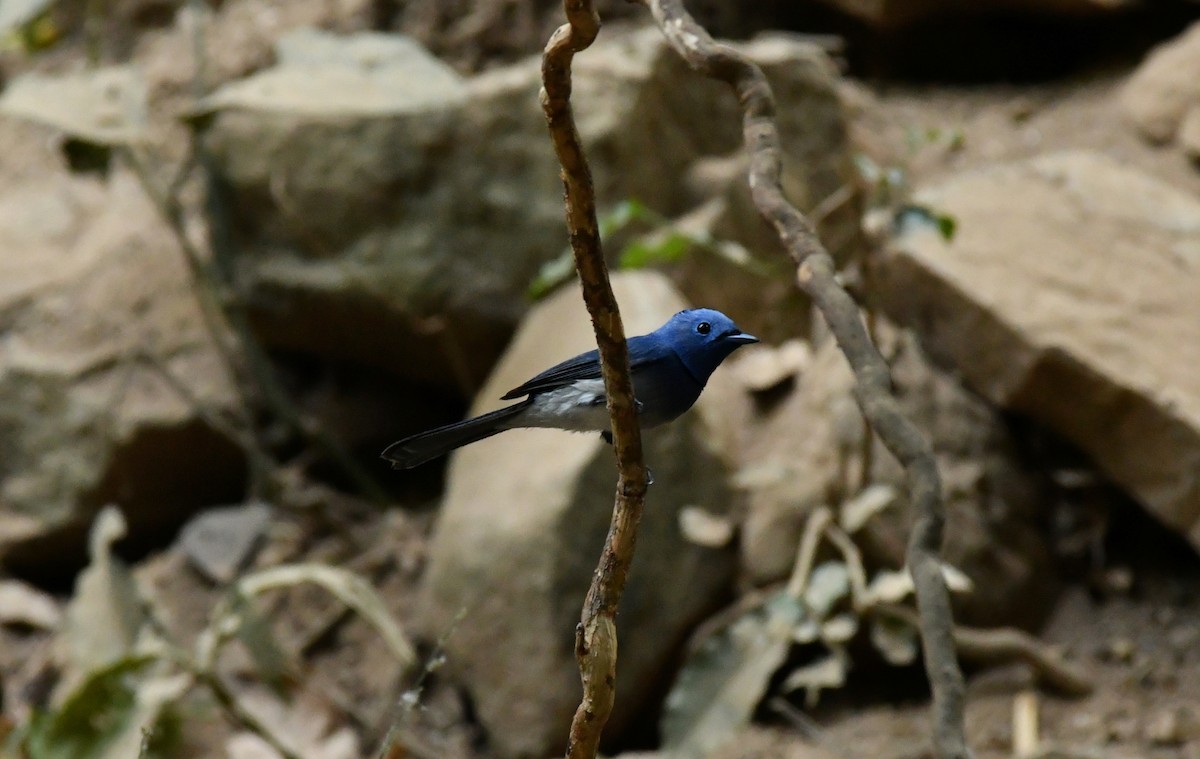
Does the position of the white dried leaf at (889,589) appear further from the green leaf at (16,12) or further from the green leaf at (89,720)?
the green leaf at (16,12)

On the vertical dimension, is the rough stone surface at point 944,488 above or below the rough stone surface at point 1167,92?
below

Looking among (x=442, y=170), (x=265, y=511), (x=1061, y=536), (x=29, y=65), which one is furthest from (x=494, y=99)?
→ (x=29, y=65)

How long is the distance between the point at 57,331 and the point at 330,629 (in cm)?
211

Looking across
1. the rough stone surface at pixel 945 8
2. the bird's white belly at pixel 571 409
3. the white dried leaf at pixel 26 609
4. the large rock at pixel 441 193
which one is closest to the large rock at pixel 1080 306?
the large rock at pixel 441 193

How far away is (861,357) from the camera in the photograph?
7.86 ft

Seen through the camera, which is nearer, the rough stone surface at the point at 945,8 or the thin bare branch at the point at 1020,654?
the thin bare branch at the point at 1020,654

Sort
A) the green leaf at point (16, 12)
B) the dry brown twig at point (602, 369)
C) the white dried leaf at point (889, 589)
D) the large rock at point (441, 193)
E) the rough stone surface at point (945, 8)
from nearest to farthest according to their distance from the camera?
the dry brown twig at point (602, 369) → the white dried leaf at point (889, 589) → the green leaf at point (16, 12) → the large rock at point (441, 193) → the rough stone surface at point (945, 8)

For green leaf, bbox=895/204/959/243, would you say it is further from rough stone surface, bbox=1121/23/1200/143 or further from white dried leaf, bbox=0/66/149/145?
white dried leaf, bbox=0/66/149/145

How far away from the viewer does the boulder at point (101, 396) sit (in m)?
6.17

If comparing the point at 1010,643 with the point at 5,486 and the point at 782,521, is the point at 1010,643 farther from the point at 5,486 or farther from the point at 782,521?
the point at 5,486

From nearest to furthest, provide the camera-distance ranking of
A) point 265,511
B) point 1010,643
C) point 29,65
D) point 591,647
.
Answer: point 591,647 < point 1010,643 < point 265,511 < point 29,65

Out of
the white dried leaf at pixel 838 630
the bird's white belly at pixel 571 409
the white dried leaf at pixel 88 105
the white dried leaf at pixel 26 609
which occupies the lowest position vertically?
the white dried leaf at pixel 26 609

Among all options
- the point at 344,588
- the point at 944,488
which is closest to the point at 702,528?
the point at 944,488

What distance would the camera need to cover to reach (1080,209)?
218 inches
